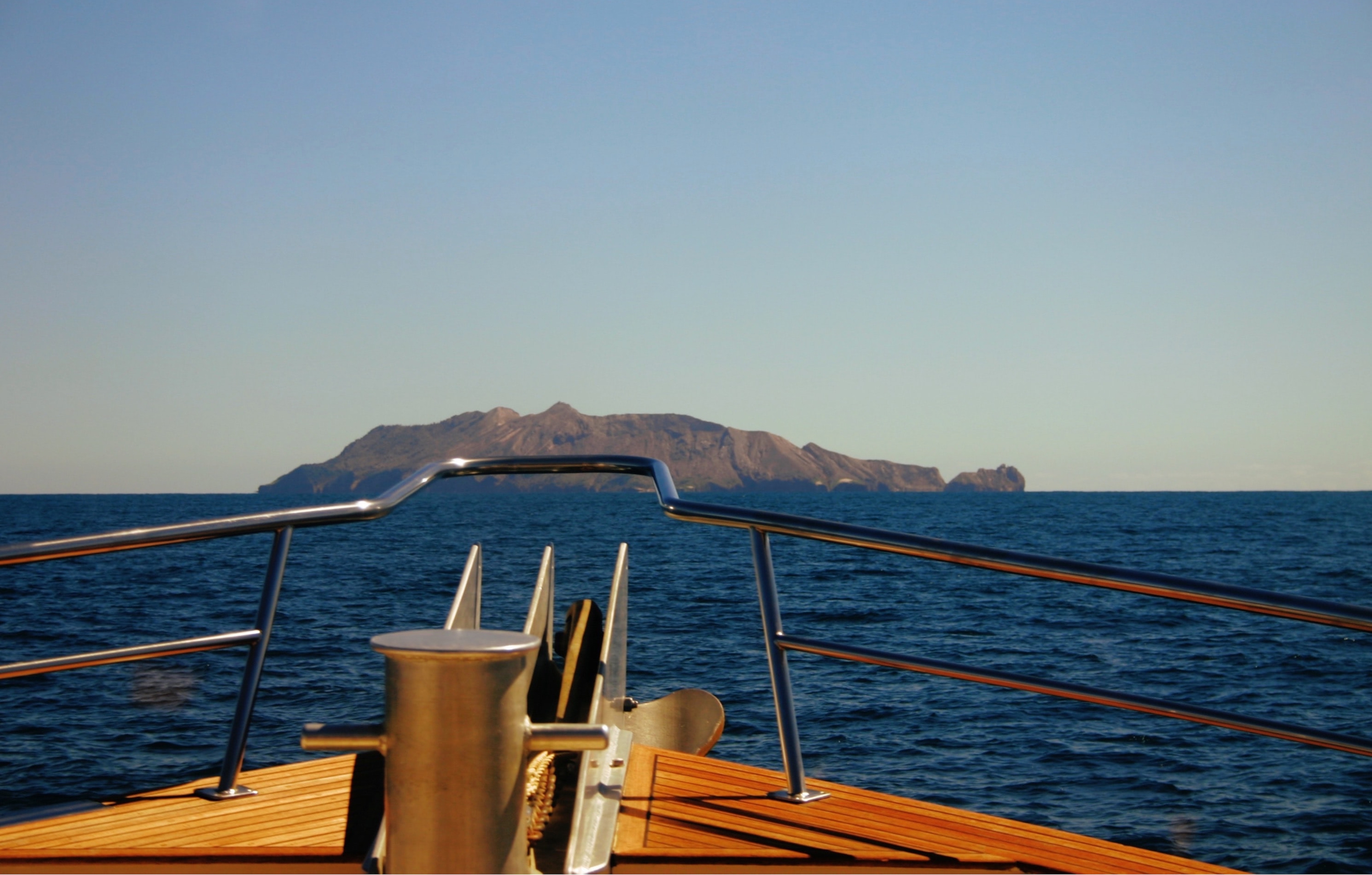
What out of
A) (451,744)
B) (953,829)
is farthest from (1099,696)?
(451,744)

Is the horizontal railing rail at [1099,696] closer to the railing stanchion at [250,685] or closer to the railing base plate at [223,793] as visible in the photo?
the railing stanchion at [250,685]

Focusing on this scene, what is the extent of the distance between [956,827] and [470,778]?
4.67ft

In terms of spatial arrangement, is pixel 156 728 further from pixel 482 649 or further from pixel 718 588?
pixel 718 588

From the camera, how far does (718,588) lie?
89.7ft

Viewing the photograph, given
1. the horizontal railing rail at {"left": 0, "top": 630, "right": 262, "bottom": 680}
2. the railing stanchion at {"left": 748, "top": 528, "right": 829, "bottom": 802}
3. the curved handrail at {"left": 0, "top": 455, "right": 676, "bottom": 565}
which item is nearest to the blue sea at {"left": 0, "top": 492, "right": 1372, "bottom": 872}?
the curved handrail at {"left": 0, "top": 455, "right": 676, "bottom": 565}

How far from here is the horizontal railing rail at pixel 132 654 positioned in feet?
6.34

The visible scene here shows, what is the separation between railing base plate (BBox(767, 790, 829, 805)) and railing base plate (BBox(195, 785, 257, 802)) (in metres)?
1.24

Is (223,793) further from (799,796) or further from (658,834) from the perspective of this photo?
(799,796)

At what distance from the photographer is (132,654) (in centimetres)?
205

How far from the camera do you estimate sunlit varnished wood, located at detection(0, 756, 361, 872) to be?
6.37 feet

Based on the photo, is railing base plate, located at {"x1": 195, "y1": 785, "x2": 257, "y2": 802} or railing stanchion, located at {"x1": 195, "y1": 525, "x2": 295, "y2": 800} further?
railing base plate, located at {"x1": 195, "y1": 785, "x2": 257, "y2": 802}

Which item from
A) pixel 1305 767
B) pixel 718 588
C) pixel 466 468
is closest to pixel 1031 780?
pixel 1305 767

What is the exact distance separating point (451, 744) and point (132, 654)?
1.25m

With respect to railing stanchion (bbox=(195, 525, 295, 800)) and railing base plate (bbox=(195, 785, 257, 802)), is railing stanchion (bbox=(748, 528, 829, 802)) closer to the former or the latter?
railing stanchion (bbox=(195, 525, 295, 800))
